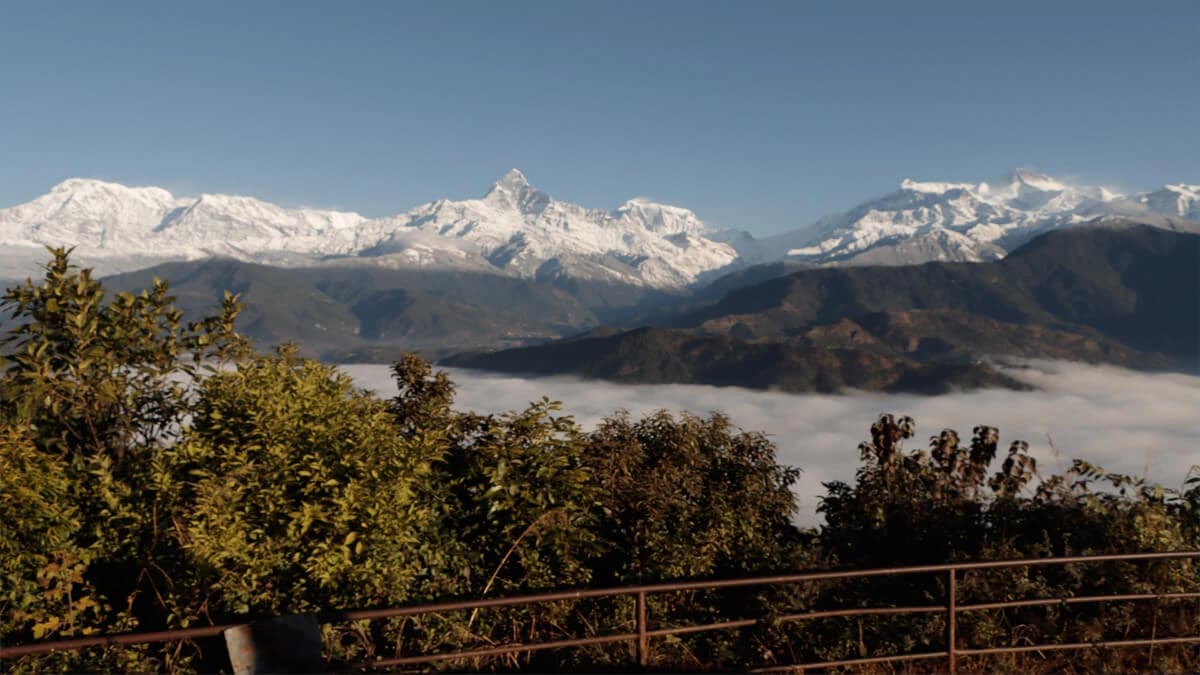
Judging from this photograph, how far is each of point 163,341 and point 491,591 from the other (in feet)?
16.0

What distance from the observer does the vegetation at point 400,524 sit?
7.45 meters

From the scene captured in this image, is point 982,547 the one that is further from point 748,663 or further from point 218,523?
point 218,523

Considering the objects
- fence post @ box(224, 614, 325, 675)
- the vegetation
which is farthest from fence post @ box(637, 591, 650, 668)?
fence post @ box(224, 614, 325, 675)

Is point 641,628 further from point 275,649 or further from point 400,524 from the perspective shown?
point 275,649

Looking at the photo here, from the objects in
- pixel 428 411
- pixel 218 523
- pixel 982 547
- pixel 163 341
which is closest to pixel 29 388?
pixel 163 341

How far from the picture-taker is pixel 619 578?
999cm

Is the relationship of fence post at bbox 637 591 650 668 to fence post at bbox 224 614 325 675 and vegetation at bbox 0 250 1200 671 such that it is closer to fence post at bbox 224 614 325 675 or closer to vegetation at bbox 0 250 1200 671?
vegetation at bbox 0 250 1200 671

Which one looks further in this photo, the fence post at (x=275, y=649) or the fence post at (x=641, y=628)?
the fence post at (x=641, y=628)

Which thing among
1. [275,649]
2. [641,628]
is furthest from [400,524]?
[641,628]

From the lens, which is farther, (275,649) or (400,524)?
(400,524)

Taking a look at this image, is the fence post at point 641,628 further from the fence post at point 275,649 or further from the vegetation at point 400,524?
the fence post at point 275,649

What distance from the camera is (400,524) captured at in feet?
25.2

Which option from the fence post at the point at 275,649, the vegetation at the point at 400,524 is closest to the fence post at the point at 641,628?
the vegetation at the point at 400,524

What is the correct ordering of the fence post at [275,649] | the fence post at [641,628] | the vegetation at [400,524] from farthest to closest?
the vegetation at [400,524]
the fence post at [641,628]
the fence post at [275,649]
